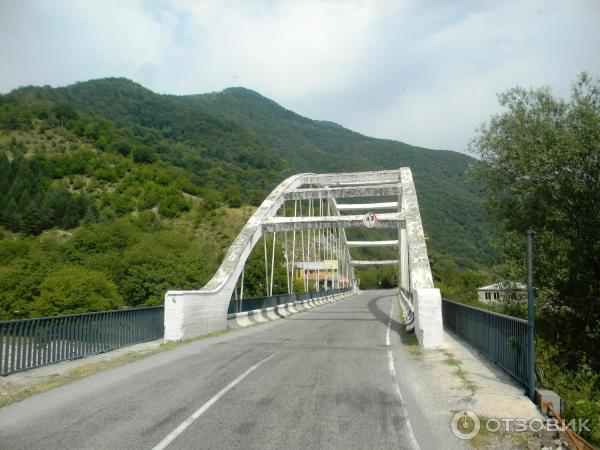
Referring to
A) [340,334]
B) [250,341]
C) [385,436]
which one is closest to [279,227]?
[340,334]

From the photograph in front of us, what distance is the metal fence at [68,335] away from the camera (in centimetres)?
956

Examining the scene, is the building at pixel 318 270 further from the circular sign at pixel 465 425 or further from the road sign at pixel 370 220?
the circular sign at pixel 465 425

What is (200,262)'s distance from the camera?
158ft

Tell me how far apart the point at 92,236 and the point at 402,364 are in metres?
61.1

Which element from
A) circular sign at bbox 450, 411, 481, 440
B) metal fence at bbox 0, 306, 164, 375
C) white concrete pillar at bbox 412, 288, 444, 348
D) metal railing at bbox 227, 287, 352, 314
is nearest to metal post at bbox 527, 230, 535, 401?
circular sign at bbox 450, 411, 481, 440

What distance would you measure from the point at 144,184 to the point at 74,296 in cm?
7576

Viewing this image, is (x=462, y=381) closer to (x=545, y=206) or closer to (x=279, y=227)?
(x=545, y=206)

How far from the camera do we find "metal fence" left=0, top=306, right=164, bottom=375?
376 inches

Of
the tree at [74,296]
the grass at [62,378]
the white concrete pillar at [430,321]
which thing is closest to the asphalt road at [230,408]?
the grass at [62,378]

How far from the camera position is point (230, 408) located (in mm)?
6957

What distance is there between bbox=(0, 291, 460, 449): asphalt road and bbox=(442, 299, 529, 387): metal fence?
1777 mm

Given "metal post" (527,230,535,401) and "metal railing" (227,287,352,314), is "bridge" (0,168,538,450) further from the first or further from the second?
"metal railing" (227,287,352,314)

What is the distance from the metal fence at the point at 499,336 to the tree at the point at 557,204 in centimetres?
149

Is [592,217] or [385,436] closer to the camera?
[385,436]
